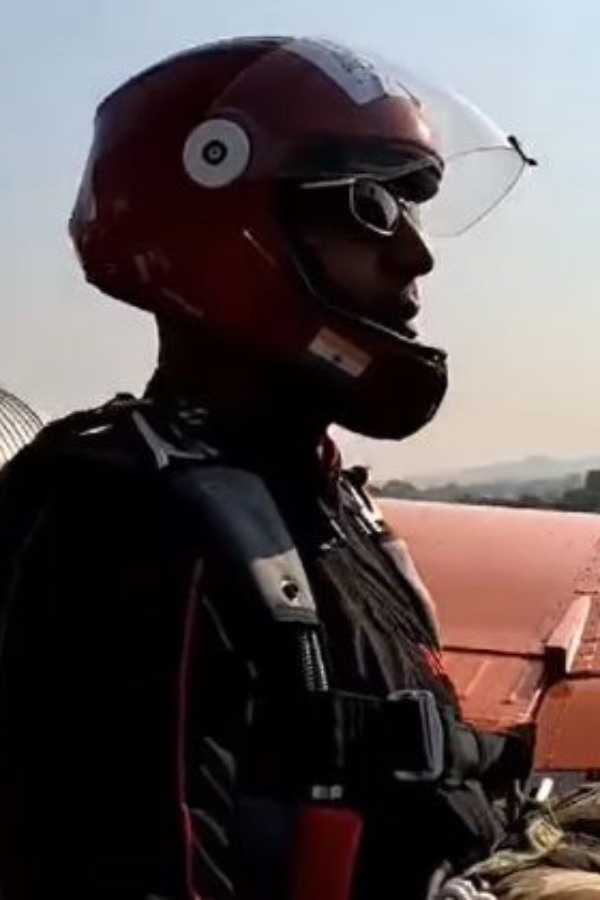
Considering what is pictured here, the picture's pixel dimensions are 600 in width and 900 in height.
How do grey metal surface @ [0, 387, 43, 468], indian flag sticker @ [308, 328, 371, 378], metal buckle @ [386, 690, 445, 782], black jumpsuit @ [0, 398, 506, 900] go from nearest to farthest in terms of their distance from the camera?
black jumpsuit @ [0, 398, 506, 900] → metal buckle @ [386, 690, 445, 782] → indian flag sticker @ [308, 328, 371, 378] → grey metal surface @ [0, 387, 43, 468]

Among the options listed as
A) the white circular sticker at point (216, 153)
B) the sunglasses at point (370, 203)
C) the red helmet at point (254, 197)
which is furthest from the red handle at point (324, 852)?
the white circular sticker at point (216, 153)

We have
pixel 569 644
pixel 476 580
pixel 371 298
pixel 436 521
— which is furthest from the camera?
pixel 436 521

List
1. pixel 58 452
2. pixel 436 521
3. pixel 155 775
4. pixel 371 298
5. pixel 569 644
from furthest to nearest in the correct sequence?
pixel 436 521 → pixel 569 644 → pixel 371 298 → pixel 58 452 → pixel 155 775

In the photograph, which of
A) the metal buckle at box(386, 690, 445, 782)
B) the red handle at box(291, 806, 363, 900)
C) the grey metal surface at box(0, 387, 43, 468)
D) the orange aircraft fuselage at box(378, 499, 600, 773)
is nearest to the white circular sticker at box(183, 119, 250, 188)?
the metal buckle at box(386, 690, 445, 782)

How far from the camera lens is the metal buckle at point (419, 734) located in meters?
2.46

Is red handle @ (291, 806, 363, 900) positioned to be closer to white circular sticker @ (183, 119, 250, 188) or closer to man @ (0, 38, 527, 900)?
man @ (0, 38, 527, 900)

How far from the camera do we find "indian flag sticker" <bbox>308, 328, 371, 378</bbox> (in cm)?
272

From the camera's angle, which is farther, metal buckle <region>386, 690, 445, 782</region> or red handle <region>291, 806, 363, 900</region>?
metal buckle <region>386, 690, 445, 782</region>

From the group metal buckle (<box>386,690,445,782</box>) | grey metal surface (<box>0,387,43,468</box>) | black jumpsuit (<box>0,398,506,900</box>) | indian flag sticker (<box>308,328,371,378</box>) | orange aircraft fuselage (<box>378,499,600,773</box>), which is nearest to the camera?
black jumpsuit (<box>0,398,506,900</box>)

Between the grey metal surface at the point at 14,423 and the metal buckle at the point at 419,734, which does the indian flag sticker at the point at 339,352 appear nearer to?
the metal buckle at the point at 419,734

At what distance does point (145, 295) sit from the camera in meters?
2.81

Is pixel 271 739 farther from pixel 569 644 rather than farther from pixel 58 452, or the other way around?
pixel 569 644

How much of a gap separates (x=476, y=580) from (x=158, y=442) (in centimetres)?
423

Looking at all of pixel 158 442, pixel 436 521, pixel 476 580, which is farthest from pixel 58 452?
pixel 436 521
